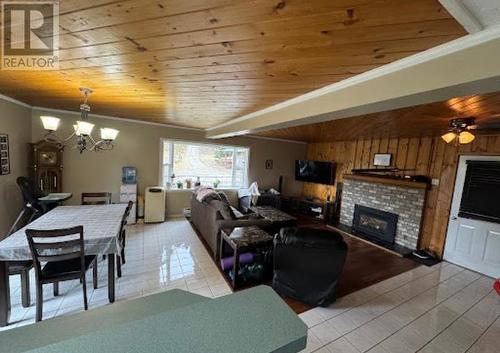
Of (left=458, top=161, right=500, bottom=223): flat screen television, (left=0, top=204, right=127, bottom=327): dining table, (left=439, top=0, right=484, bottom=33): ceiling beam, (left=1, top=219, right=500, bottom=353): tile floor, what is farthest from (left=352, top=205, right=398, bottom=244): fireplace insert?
(left=0, top=204, right=127, bottom=327): dining table

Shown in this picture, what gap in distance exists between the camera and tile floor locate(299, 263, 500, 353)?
201cm

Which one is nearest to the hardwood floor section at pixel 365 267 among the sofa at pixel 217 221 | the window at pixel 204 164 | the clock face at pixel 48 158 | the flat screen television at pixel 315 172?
the sofa at pixel 217 221

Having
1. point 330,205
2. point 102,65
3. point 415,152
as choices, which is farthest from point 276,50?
point 330,205

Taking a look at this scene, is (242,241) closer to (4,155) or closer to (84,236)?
(84,236)

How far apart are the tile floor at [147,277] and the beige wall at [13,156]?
1399 millimetres

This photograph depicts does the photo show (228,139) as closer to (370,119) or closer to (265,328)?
(370,119)

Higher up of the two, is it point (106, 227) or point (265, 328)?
point (265, 328)

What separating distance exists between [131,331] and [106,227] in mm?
2295

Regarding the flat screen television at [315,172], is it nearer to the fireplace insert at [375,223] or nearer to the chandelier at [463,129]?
the fireplace insert at [375,223]

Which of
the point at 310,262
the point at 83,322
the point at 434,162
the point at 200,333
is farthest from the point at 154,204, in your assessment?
the point at 434,162

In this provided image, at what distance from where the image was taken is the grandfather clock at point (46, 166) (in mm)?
3861

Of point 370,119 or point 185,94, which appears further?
point 370,119

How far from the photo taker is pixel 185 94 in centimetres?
252

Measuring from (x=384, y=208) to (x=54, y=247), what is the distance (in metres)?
5.48
